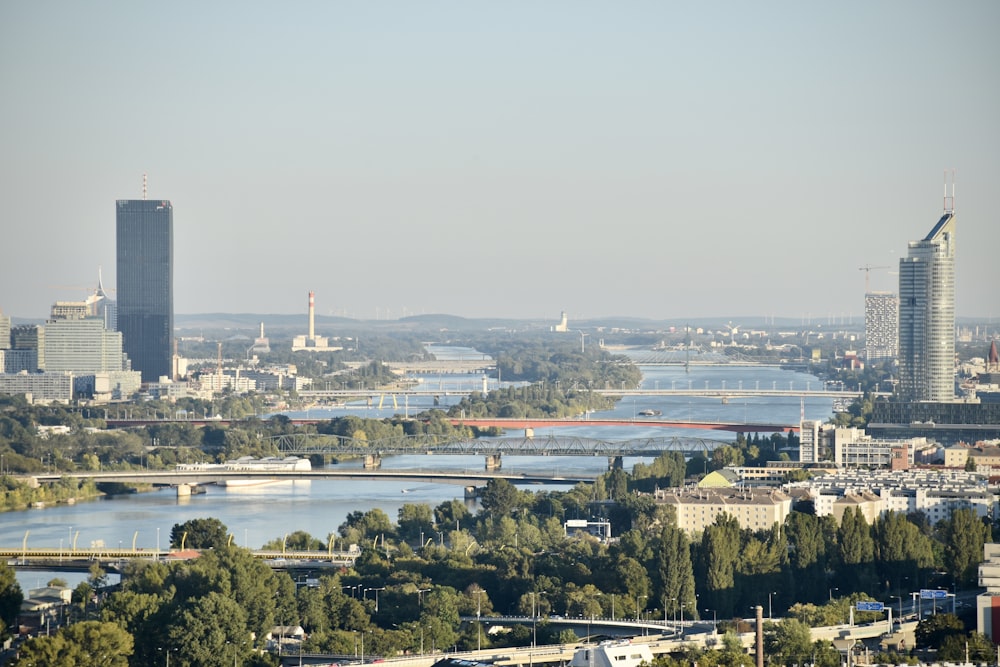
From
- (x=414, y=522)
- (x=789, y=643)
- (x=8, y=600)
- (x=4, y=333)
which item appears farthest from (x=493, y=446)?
(x=4, y=333)

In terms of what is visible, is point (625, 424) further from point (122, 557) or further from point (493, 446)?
point (122, 557)

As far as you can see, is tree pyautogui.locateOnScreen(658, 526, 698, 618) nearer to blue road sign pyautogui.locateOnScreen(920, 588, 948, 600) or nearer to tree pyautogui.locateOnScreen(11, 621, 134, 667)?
blue road sign pyautogui.locateOnScreen(920, 588, 948, 600)

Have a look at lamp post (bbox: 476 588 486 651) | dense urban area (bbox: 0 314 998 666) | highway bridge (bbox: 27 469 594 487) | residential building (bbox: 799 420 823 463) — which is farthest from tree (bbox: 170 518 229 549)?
residential building (bbox: 799 420 823 463)

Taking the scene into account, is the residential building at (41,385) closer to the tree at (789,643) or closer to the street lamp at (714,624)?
the street lamp at (714,624)

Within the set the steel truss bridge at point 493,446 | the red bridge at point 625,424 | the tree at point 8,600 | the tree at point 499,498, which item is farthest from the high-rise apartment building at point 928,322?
the tree at point 8,600

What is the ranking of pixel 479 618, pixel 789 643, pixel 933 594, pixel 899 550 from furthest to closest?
1. pixel 899 550
2. pixel 933 594
3. pixel 479 618
4. pixel 789 643

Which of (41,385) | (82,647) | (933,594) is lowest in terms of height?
(41,385)

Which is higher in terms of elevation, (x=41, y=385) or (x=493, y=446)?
(x=41, y=385)

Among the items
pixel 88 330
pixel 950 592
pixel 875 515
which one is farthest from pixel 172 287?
pixel 950 592
